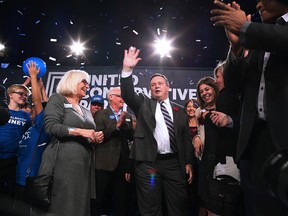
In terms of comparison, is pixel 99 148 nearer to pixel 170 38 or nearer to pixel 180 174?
pixel 180 174

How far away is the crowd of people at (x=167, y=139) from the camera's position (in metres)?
1.08

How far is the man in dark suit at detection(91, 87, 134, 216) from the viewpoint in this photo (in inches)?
118

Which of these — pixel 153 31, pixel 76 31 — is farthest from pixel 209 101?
pixel 76 31

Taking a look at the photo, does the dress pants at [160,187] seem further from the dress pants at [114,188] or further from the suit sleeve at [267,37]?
the suit sleeve at [267,37]

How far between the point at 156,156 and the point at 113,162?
2.42 feet

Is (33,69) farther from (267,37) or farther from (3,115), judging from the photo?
(267,37)

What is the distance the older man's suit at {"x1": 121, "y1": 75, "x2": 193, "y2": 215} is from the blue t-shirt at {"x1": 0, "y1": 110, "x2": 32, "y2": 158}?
1.34m

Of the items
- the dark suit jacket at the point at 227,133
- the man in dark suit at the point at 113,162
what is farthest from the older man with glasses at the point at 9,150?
the dark suit jacket at the point at 227,133

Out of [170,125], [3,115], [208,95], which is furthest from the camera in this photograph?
[170,125]

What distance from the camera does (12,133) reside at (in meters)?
3.01

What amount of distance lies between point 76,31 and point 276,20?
5514mm

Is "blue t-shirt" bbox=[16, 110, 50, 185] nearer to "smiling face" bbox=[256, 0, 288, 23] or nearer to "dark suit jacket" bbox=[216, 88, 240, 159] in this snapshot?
"dark suit jacket" bbox=[216, 88, 240, 159]

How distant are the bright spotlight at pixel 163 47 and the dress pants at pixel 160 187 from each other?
4.32 metres

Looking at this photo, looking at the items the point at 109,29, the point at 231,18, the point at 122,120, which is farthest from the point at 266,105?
the point at 109,29
